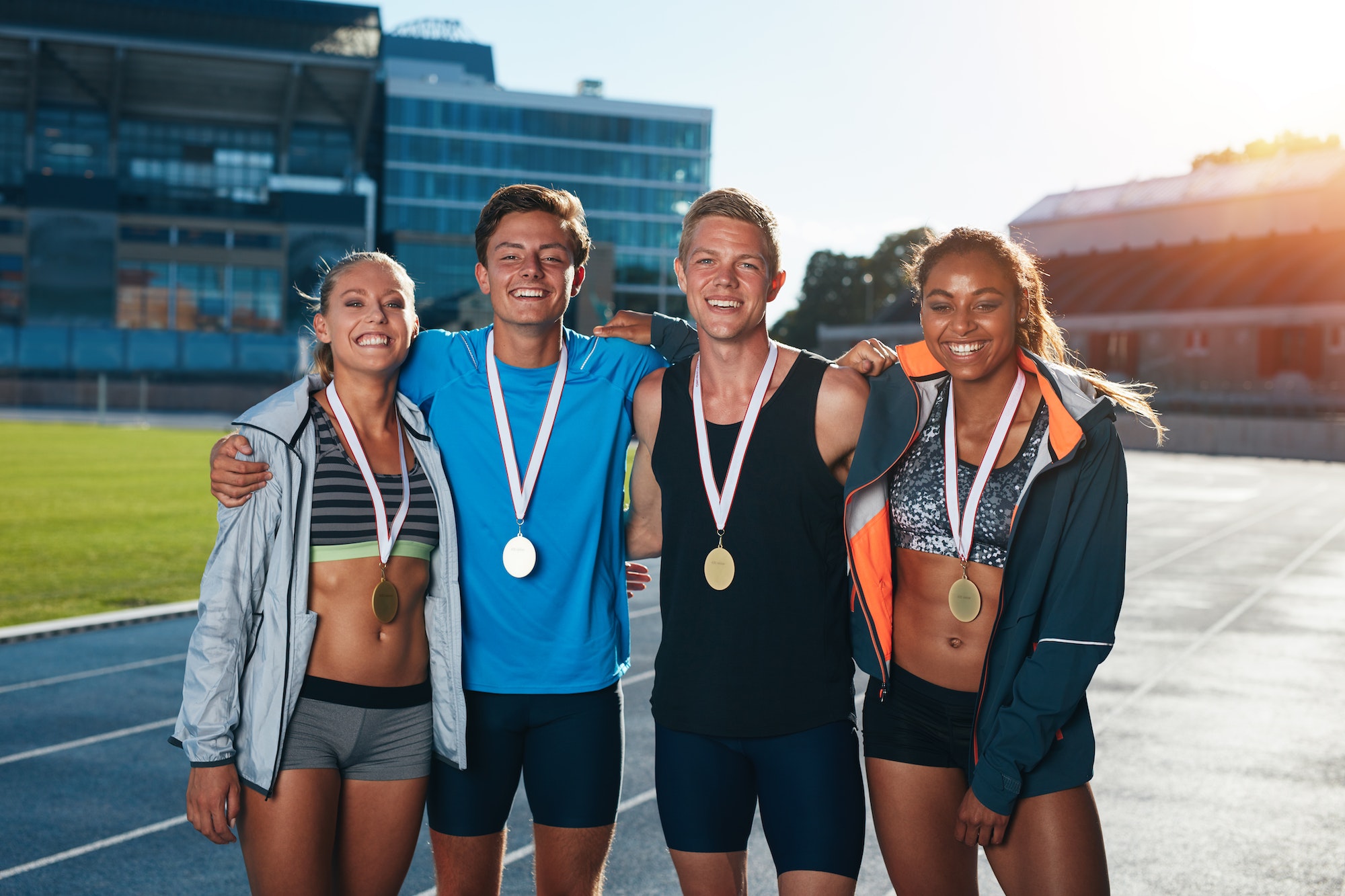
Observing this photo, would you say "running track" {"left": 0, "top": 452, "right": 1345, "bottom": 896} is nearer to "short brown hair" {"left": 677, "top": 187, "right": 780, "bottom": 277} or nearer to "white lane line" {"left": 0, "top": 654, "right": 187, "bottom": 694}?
"white lane line" {"left": 0, "top": 654, "right": 187, "bottom": 694}

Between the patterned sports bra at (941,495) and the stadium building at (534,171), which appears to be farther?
the stadium building at (534,171)

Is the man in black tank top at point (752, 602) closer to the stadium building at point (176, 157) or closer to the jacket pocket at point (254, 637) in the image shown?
the jacket pocket at point (254, 637)

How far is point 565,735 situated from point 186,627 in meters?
6.91

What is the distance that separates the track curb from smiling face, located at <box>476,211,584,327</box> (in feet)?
22.7

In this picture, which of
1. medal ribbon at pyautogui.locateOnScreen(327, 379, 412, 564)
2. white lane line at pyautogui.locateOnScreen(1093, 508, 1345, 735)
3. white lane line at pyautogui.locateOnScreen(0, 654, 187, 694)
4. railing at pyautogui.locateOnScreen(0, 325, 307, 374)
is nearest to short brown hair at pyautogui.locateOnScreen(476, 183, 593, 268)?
medal ribbon at pyautogui.locateOnScreen(327, 379, 412, 564)

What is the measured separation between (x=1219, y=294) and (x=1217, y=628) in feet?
131

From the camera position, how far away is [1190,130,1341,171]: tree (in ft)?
206

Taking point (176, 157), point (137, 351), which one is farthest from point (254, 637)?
point (176, 157)

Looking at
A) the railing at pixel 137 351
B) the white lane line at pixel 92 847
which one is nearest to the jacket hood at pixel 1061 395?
the white lane line at pixel 92 847

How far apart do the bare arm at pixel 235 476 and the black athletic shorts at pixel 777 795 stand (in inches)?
48.2

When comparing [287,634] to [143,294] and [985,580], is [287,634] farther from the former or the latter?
[143,294]

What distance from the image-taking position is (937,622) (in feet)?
9.71

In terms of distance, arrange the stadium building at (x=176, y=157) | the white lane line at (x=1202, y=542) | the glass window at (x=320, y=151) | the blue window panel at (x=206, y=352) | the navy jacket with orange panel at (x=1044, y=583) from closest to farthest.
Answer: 1. the navy jacket with orange panel at (x=1044, y=583)
2. the white lane line at (x=1202, y=542)
3. the blue window panel at (x=206, y=352)
4. the stadium building at (x=176, y=157)
5. the glass window at (x=320, y=151)

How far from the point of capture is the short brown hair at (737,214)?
3.05 m
